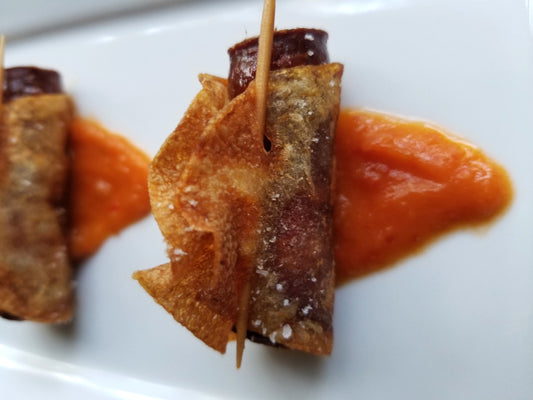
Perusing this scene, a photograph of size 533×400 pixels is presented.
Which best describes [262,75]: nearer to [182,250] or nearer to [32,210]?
[182,250]

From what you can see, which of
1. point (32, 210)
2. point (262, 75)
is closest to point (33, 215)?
point (32, 210)

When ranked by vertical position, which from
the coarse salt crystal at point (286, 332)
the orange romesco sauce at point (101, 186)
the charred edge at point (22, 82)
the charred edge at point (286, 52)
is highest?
the charred edge at point (286, 52)

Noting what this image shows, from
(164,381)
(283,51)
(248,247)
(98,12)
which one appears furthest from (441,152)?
(98,12)

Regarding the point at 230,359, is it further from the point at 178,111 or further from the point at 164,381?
the point at 178,111

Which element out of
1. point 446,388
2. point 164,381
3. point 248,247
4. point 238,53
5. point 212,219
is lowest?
point 164,381

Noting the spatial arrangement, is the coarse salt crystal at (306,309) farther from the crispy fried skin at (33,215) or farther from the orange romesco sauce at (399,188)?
the crispy fried skin at (33,215)

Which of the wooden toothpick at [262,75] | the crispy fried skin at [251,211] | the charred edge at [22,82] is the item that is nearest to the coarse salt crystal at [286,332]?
the crispy fried skin at [251,211]
